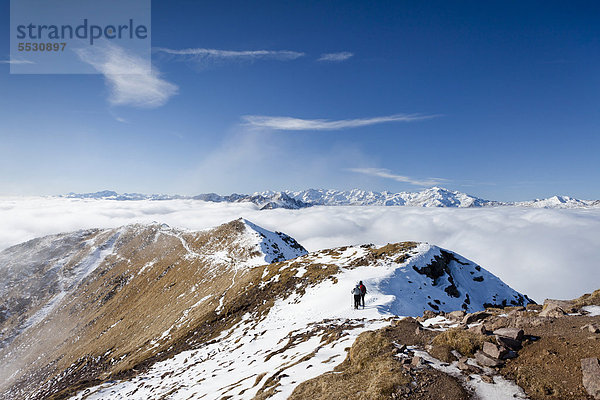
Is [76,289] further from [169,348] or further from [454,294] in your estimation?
[454,294]

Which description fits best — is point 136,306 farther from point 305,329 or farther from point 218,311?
point 305,329

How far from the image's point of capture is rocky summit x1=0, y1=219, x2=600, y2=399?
10258 mm

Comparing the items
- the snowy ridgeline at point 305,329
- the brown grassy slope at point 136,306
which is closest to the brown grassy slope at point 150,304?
the brown grassy slope at point 136,306

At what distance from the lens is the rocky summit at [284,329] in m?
10.3

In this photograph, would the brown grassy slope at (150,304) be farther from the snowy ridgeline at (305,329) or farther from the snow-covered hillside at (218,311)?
the snowy ridgeline at (305,329)

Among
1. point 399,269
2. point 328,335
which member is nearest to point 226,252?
point 399,269

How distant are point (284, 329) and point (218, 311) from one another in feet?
80.5

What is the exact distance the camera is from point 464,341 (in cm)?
1122

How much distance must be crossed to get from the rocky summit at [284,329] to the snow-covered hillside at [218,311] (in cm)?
28

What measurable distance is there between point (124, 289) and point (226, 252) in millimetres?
49558

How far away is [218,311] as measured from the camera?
47219 millimetres

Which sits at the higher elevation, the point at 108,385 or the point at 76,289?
the point at 108,385

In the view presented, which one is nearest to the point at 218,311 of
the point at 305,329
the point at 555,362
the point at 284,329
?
the point at 284,329

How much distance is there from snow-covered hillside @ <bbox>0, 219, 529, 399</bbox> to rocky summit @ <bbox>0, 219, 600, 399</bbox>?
0.28 meters
